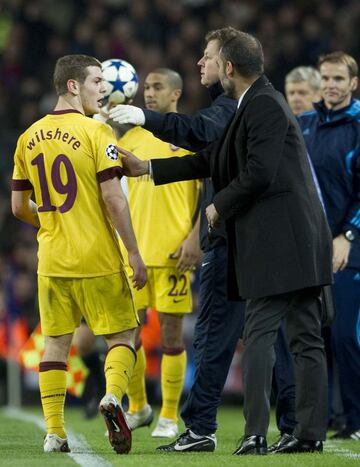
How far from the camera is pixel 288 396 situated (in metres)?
7.41

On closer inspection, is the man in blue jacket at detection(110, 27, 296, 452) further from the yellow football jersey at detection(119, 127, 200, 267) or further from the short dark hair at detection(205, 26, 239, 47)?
the yellow football jersey at detection(119, 127, 200, 267)

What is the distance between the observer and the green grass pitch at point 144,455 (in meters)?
6.01

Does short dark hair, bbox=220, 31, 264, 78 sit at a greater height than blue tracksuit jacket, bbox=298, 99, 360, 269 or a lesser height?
greater

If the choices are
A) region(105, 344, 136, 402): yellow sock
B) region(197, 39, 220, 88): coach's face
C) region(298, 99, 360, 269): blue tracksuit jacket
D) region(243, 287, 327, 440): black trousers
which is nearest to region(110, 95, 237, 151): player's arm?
region(197, 39, 220, 88): coach's face

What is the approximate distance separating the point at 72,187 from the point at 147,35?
10.4 meters

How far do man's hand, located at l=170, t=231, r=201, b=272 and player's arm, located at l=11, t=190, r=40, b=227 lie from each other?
157 centimetres

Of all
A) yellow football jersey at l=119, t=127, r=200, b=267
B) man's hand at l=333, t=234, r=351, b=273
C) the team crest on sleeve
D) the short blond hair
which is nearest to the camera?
the team crest on sleeve

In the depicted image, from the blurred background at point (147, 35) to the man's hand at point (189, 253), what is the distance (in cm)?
698

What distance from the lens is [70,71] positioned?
683 cm

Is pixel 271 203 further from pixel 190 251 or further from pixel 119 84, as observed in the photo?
pixel 119 84

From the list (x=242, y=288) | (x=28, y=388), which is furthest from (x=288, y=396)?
(x=28, y=388)

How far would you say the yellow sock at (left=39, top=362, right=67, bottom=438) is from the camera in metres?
6.66

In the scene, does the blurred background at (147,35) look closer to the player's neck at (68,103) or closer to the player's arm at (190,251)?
the player's arm at (190,251)

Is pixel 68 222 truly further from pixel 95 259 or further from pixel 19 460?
pixel 19 460
